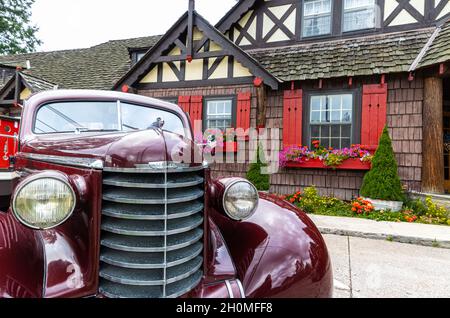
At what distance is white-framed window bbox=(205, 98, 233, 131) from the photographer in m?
7.29

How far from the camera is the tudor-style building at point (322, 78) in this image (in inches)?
231

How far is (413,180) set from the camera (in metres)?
5.91

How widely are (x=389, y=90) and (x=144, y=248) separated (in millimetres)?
6622

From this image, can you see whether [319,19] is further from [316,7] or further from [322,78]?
[322,78]

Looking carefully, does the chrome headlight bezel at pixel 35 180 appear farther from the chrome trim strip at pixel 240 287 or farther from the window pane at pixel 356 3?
the window pane at pixel 356 3

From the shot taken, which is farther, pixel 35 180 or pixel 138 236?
pixel 138 236

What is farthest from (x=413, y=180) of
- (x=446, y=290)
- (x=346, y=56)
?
(x=446, y=290)

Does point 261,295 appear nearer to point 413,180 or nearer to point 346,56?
point 413,180

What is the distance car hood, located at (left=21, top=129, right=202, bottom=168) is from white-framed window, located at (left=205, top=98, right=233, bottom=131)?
578cm

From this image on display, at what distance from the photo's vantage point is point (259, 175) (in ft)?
21.2

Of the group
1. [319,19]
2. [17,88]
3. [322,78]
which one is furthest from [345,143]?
[17,88]

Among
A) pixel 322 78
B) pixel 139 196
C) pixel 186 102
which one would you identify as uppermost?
pixel 322 78

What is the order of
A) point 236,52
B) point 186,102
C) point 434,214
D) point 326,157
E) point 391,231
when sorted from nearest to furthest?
point 391,231
point 434,214
point 326,157
point 236,52
point 186,102

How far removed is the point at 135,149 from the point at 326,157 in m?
5.65
